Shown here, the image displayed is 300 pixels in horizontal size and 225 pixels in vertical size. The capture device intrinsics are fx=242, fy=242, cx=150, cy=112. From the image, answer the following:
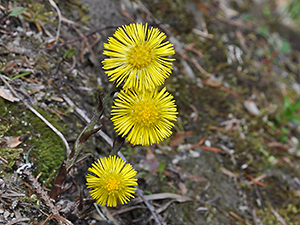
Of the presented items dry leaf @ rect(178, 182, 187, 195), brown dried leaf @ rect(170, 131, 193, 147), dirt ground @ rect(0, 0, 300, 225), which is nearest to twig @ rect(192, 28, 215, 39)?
dirt ground @ rect(0, 0, 300, 225)

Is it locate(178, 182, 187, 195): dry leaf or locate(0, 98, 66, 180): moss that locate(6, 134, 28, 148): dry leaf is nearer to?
locate(0, 98, 66, 180): moss

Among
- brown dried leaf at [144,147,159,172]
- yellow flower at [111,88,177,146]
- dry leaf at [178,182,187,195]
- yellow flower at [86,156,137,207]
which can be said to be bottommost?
dry leaf at [178,182,187,195]

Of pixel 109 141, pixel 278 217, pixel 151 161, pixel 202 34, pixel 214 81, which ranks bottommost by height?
pixel 278 217

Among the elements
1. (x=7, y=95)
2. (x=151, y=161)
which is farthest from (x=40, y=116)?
(x=151, y=161)

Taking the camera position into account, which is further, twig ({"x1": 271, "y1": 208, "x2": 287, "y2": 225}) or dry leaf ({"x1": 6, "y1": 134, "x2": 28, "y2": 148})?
twig ({"x1": 271, "y1": 208, "x2": 287, "y2": 225})

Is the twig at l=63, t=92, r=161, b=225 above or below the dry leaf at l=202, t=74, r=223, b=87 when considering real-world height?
below

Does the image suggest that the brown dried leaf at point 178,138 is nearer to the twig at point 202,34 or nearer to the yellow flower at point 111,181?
the yellow flower at point 111,181

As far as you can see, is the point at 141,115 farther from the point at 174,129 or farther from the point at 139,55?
the point at 174,129
